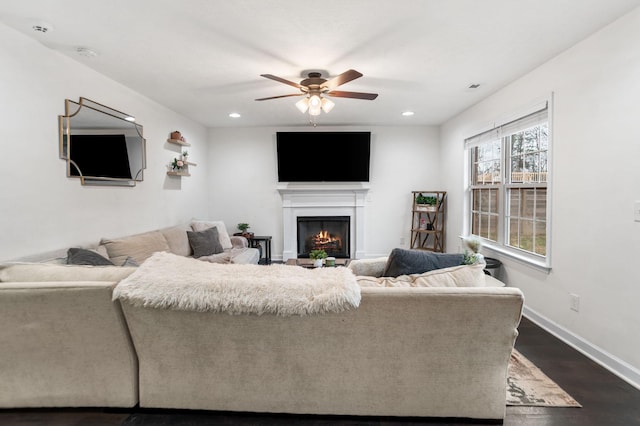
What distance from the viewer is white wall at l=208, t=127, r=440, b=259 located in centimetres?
550

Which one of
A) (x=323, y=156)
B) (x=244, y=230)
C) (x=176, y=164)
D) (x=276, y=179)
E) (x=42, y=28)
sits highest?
(x=42, y=28)

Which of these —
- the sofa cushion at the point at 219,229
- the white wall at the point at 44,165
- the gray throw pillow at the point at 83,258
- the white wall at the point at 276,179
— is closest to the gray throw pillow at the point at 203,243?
the sofa cushion at the point at 219,229

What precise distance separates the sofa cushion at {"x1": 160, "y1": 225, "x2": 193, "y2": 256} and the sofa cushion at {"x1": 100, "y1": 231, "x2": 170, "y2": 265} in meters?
0.19

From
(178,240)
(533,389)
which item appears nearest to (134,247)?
(178,240)

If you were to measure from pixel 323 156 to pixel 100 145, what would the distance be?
324cm

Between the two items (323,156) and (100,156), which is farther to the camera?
(323,156)

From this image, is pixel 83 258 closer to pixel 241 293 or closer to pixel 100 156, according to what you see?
pixel 100 156

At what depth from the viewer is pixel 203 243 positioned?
160 inches

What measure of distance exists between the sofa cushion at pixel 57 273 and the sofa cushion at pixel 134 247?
3.71ft

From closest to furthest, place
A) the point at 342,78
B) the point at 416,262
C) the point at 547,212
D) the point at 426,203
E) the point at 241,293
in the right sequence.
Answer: the point at 241,293 → the point at 416,262 → the point at 342,78 → the point at 547,212 → the point at 426,203

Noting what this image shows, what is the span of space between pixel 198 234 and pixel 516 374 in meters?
3.65

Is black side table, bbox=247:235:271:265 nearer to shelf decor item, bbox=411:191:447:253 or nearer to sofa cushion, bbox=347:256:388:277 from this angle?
shelf decor item, bbox=411:191:447:253

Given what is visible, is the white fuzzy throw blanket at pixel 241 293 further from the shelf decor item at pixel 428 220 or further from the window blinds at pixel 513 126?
the shelf decor item at pixel 428 220

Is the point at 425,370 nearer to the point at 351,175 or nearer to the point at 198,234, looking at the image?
the point at 198,234
